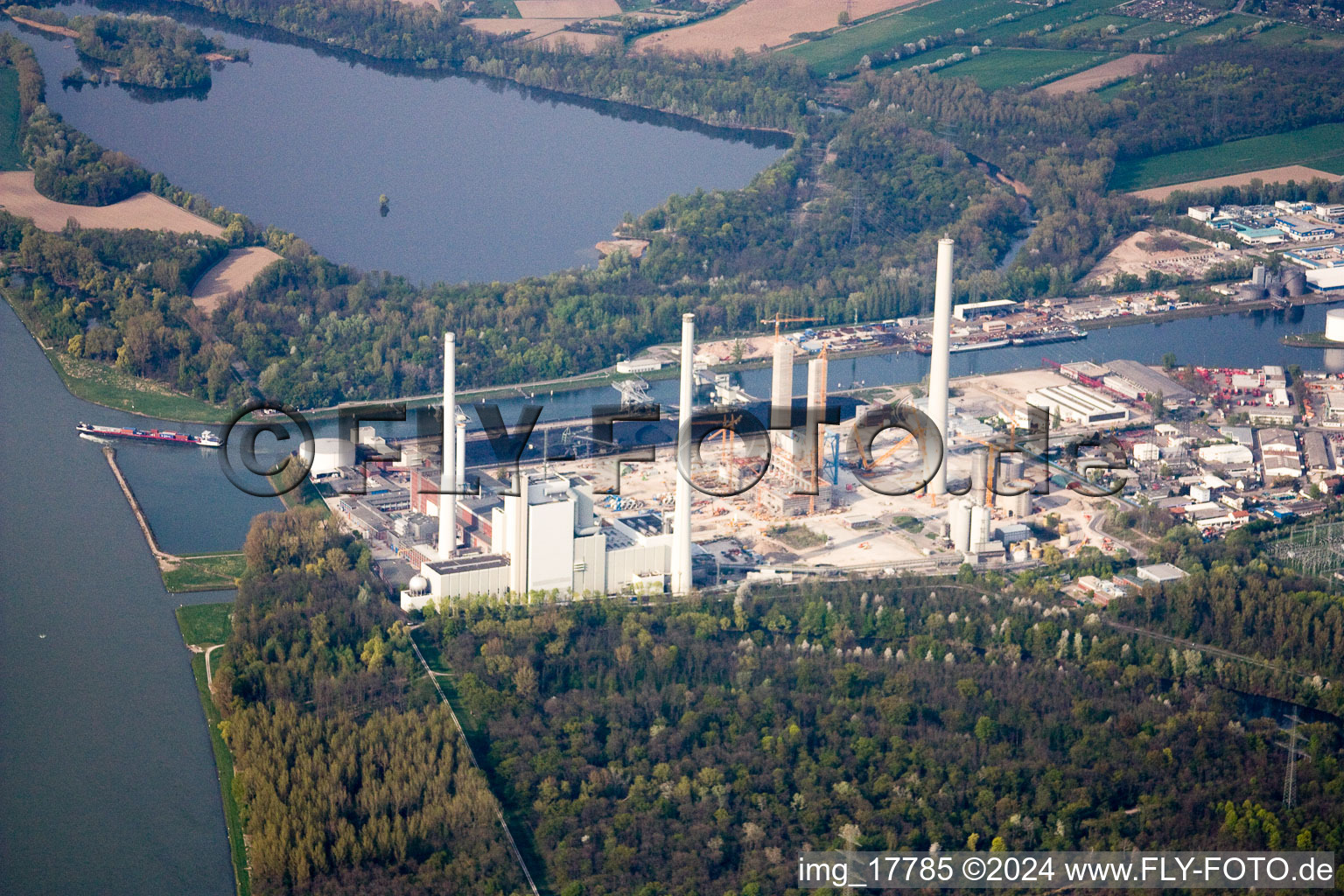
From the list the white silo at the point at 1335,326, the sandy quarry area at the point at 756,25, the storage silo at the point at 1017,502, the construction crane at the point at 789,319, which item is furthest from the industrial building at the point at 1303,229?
the storage silo at the point at 1017,502

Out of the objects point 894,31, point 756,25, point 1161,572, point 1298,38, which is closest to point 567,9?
point 756,25

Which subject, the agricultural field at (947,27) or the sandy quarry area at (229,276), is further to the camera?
the agricultural field at (947,27)

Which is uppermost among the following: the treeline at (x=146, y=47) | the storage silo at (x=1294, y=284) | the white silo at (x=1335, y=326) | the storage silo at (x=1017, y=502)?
the treeline at (x=146, y=47)

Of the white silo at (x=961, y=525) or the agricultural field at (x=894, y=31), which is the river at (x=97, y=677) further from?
the agricultural field at (x=894, y=31)

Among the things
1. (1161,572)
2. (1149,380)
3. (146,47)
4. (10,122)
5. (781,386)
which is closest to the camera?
(1161,572)

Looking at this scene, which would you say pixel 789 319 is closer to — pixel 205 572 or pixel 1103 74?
pixel 205 572

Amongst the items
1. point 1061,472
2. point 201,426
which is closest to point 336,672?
point 201,426

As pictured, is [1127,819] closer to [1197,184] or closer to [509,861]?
[509,861]
